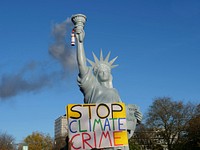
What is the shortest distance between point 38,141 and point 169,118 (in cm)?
3875

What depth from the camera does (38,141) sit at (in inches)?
3211

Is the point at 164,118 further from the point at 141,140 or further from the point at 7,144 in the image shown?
the point at 7,144

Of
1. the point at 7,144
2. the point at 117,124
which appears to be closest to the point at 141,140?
the point at 7,144

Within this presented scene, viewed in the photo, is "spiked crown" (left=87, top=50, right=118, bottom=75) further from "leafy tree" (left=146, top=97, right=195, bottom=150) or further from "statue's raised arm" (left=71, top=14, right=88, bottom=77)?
"leafy tree" (left=146, top=97, right=195, bottom=150)

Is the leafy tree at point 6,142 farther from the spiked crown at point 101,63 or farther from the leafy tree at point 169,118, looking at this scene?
the spiked crown at point 101,63

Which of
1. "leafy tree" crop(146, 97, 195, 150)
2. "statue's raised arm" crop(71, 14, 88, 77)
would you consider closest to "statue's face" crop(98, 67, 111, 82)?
"statue's raised arm" crop(71, 14, 88, 77)

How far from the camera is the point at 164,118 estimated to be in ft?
181

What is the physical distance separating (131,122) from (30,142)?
6945 cm

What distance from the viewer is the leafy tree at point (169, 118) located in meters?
54.5

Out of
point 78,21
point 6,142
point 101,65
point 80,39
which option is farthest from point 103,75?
point 6,142

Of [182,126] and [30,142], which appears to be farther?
[30,142]

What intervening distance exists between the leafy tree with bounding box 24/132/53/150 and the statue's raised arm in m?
67.8

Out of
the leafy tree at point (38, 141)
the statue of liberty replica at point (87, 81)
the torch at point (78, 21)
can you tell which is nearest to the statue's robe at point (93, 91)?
the statue of liberty replica at point (87, 81)

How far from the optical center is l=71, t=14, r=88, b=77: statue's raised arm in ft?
54.5
